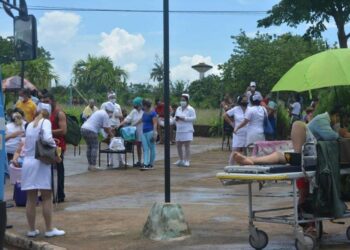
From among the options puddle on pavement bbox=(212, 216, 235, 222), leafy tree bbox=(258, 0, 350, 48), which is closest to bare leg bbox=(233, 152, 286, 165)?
puddle on pavement bbox=(212, 216, 235, 222)

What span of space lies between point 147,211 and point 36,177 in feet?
7.77

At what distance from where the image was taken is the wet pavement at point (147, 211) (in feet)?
27.2

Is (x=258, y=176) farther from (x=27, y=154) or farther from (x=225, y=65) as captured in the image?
(x=225, y=65)

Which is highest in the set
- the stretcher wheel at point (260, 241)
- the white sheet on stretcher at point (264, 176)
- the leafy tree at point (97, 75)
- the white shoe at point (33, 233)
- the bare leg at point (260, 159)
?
the leafy tree at point (97, 75)

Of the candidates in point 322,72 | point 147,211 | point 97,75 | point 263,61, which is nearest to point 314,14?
point 147,211

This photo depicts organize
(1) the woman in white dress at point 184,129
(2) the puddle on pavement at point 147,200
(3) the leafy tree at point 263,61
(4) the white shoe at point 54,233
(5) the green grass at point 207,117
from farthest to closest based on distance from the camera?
(3) the leafy tree at point 263,61, (5) the green grass at point 207,117, (1) the woman in white dress at point 184,129, (2) the puddle on pavement at point 147,200, (4) the white shoe at point 54,233

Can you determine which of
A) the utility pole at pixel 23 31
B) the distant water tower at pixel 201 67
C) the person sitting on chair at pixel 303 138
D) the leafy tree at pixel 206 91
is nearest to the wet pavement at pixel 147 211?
the person sitting on chair at pixel 303 138

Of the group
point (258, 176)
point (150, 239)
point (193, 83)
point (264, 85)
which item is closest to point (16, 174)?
point (150, 239)

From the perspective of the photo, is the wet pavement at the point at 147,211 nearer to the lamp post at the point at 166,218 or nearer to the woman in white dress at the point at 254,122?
the lamp post at the point at 166,218

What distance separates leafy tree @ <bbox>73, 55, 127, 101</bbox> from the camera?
267 feet

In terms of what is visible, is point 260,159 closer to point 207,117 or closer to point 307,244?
point 307,244

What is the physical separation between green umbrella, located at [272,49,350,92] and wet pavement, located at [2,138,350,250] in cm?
166

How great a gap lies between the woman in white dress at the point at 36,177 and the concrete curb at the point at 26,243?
161mm

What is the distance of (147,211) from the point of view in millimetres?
10594
